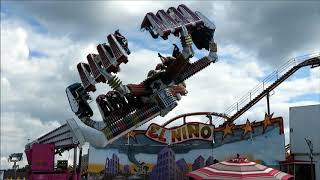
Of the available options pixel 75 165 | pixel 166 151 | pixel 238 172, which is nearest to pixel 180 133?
pixel 166 151

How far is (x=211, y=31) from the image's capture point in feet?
102

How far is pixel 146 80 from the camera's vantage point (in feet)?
101

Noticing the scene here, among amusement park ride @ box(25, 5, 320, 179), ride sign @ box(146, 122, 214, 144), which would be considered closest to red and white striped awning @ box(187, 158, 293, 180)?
amusement park ride @ box(25, 5, 320, 179)

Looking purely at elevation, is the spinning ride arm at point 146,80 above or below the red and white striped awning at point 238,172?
above

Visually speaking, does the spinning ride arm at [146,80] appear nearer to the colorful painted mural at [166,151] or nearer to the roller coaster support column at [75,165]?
the roller coaster support column at [75,165]

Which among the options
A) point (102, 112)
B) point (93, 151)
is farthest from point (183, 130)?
point (102, 112)

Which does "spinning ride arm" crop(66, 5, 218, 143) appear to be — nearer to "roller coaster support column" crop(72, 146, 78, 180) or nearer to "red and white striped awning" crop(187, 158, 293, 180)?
"roller coaster support column" crop(72, 146, 78, 180)

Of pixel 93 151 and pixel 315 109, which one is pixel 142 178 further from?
pixel 315 109

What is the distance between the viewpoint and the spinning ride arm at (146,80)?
27797 millimetres

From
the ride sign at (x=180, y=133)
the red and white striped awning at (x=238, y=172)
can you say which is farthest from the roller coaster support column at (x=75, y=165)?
the red and white striped awning at (x=238, y=172)

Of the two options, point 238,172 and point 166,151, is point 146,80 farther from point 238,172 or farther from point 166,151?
point 238,172

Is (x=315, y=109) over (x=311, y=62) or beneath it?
beneath

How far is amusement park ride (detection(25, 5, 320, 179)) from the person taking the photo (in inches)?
1070

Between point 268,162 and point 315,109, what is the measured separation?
5.66 m
